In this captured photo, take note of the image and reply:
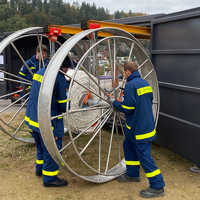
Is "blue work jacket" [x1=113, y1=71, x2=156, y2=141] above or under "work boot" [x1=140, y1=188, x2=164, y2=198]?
above

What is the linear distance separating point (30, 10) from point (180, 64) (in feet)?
288

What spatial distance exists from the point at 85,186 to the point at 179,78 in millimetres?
2169

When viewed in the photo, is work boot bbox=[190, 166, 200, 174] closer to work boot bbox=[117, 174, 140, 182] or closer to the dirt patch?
the dirt patch

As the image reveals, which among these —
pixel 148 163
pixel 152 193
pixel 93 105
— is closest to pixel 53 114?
pixel 93 105

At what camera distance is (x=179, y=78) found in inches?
167

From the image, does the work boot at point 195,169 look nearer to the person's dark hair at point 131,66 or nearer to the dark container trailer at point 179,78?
the dark container trailer at point 179,78

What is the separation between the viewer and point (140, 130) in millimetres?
3414

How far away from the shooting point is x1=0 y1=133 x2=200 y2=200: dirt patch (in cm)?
355

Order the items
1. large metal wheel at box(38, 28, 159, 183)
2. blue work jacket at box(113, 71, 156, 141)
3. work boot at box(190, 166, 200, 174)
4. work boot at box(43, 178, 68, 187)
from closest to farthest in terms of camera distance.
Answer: large metal wheel at box(38, 28, 159, 183)
blue work jacket at box(113, 71, 156, 141)
work boot at box(43, 178, 68, 187)
work boot at box(190, 166, 200, 174)

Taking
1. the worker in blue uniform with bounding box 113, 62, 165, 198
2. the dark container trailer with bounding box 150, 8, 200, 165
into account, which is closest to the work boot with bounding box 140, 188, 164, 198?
the worker in blue uniform with bounding box 113, 62, 165, 198

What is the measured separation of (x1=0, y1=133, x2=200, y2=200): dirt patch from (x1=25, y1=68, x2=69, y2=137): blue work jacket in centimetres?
80

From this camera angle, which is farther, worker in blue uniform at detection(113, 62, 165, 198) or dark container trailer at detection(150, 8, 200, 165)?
dark container trailer at detection(150, 8, 200, 165)

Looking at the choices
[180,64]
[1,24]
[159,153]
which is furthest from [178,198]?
[1,24]

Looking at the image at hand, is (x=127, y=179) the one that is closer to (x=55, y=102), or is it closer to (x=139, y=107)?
(x=139, y=107)
